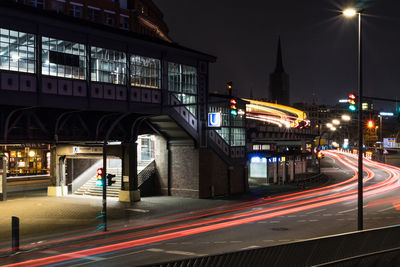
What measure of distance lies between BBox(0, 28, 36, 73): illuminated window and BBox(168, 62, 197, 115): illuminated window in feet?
40.3

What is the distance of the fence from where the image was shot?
29.4ft

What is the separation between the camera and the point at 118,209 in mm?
31172

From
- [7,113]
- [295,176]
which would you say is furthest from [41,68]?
[295,176]

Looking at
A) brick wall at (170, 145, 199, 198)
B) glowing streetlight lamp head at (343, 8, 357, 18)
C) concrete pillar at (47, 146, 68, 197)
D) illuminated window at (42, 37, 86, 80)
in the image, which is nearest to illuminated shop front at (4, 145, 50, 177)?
concrete pillar at (47, 146, 68, 197)

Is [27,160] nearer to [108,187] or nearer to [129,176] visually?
[108,187]

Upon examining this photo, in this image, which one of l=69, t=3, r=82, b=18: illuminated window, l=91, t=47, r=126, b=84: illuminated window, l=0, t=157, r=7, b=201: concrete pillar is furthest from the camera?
l=69, t=3, r=82, b=18: illuminated window

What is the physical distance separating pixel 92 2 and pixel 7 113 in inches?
1411

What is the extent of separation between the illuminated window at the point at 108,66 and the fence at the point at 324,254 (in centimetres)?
2148

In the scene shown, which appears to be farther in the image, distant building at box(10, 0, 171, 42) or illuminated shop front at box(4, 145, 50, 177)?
illuminated shop front at box(4, 145, 50, 177)

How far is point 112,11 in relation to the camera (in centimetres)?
6050

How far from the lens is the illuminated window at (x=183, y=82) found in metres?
35.4

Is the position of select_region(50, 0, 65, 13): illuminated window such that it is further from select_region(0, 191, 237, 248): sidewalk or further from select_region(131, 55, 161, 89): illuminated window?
select_region(131, 55, 161, 89): illuminated window

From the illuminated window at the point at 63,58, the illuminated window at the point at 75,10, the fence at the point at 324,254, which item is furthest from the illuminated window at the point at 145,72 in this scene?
the illuminated window at the point at 75,10

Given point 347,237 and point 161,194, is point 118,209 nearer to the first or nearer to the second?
point 161,194
